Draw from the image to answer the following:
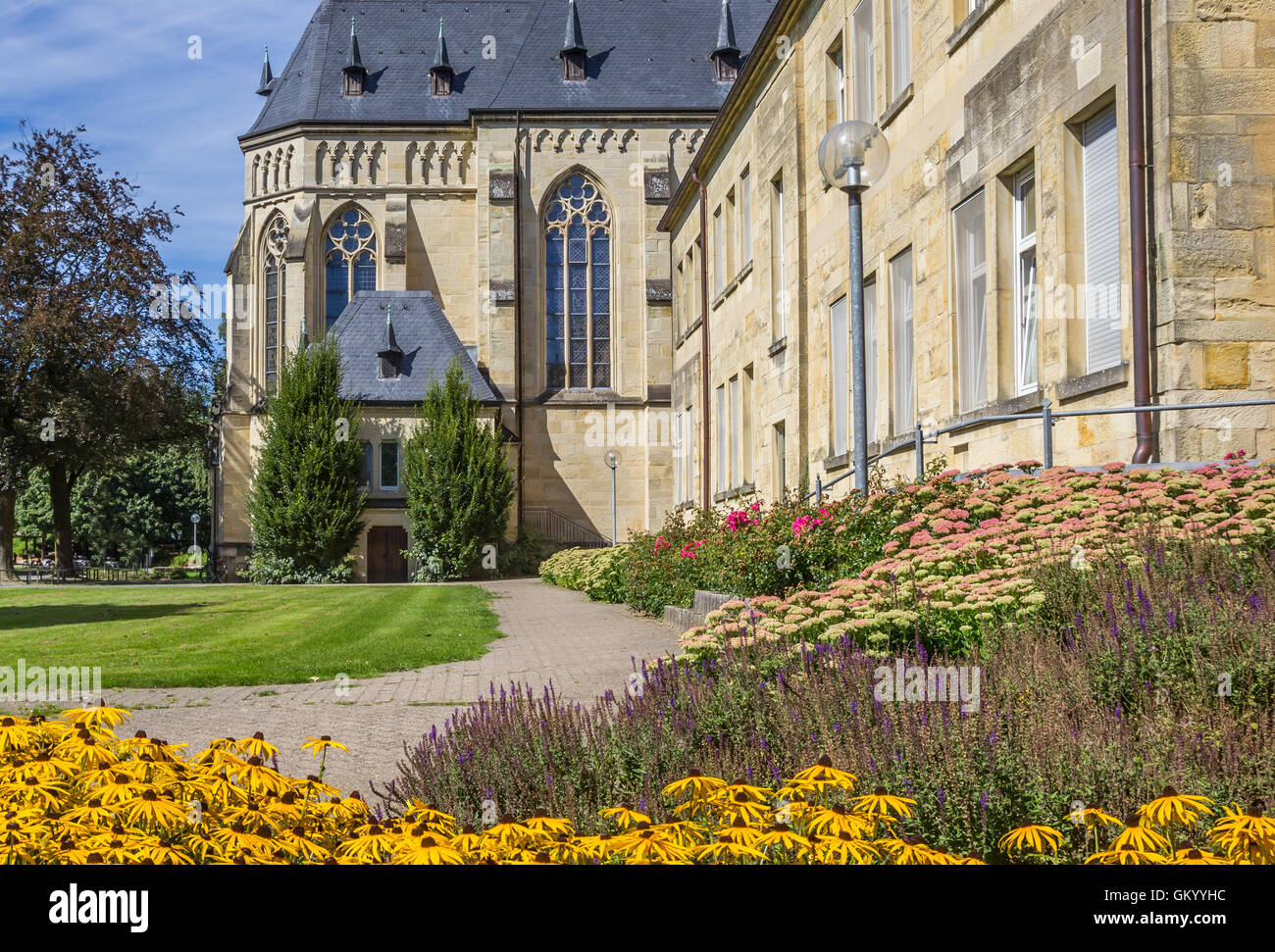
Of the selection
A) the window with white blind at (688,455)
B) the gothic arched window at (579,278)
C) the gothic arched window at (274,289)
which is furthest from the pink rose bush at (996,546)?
the gothic arched window at (274,289)

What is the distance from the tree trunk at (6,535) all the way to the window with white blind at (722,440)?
74.3 feet

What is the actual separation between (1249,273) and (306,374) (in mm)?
30887

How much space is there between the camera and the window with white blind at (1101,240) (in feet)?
33.7

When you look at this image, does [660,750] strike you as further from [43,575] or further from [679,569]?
[43,575]

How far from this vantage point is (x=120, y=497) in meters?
66.4

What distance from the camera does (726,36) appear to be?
4641 centimetres

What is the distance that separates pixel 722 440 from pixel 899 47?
40.6 ft

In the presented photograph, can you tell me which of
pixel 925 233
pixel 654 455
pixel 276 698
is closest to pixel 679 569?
pixel 925 233

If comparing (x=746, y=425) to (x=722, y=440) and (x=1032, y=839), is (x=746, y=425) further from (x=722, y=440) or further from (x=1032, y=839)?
(x=1032, y=839)

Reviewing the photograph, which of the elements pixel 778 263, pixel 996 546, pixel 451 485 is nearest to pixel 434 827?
pixel 996 546

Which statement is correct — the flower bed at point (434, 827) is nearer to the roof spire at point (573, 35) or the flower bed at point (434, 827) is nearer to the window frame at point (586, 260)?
the window frame at point (586, 260)

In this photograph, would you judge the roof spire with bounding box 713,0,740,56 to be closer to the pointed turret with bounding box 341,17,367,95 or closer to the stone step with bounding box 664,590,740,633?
the pointed turret with bounding box 341,17,367,95

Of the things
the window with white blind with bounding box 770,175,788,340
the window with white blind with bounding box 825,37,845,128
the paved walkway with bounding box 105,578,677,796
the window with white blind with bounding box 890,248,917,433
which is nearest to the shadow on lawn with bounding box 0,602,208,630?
the paved walkway with bounding box 105,578,677,796

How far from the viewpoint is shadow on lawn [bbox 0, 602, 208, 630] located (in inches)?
710
